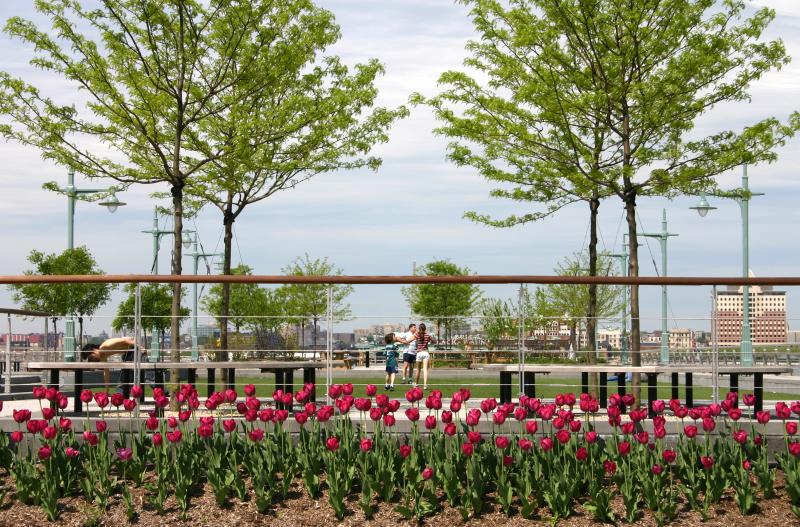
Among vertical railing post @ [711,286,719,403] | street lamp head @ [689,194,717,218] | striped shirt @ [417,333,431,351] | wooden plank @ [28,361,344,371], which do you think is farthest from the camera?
street lamp head @ [689,194,717,218]

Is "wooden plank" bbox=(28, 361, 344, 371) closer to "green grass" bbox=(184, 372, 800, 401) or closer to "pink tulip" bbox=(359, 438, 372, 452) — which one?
"pink tulip" bbox=(359, 438, 372, 452)

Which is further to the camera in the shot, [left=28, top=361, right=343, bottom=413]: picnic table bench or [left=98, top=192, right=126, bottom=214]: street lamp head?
[left=98, top=192, right=126, bottom=214]: street lamp head

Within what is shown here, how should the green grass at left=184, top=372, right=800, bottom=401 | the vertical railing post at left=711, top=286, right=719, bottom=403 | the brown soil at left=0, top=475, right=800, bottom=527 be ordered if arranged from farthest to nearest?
the green grass at left=184, top=372, right=800, bottom=401
the vertical railing post at left=711, top=286, right=719, bottom=403
the brown soil at left=0, top=475, right=800, bottom=527

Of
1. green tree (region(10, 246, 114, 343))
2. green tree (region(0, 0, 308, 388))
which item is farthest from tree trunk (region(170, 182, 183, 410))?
green tree (region(10, 246, 114, 343))

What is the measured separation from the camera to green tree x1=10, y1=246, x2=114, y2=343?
41.8 meters

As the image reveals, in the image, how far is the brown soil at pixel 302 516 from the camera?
853 cm

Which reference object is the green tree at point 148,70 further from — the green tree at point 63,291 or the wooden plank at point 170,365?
the green tree at point 63,291

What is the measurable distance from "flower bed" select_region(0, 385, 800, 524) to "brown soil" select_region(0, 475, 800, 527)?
52 mm

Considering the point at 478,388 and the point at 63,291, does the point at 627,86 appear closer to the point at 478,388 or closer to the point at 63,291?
the point at 478,388

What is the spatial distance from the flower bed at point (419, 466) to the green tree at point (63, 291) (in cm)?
3175

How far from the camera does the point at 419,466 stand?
888 cm

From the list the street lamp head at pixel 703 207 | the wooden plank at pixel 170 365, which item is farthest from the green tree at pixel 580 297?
the wooden plank at pixel 170 365

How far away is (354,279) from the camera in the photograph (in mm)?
10539

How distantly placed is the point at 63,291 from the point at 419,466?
36.0 metres
